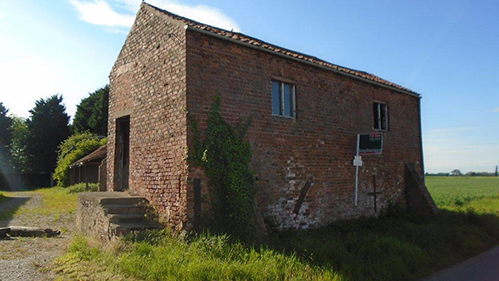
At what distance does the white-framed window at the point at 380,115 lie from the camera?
1295cm

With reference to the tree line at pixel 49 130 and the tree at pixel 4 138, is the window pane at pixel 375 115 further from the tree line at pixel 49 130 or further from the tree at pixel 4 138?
the tree at pixel 4 138

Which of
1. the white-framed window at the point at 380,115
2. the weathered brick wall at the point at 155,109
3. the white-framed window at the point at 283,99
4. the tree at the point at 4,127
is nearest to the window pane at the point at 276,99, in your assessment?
the white-framed window at the point at 283,99

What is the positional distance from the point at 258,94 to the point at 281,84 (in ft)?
3.20

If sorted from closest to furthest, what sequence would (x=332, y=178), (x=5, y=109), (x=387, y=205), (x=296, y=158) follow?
(x=296, y=158), (x=332, y=178), (x=387, y=205), (x=5, y=109)

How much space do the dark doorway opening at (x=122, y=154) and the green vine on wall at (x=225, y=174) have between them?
12.8 ft

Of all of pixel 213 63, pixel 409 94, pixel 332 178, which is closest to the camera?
pixel 213 63

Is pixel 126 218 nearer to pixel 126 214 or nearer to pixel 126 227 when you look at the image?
pixel 126 214

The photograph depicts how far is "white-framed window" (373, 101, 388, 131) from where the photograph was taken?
13.0 metres

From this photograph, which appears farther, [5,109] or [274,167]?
[5,109]

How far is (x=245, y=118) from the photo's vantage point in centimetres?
867

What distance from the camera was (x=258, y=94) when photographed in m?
9.06

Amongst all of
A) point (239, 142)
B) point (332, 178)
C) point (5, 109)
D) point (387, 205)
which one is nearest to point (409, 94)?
point (387, 205)

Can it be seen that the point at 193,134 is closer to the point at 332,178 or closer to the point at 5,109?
the point at 332,178

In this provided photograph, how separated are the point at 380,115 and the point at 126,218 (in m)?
9.65
